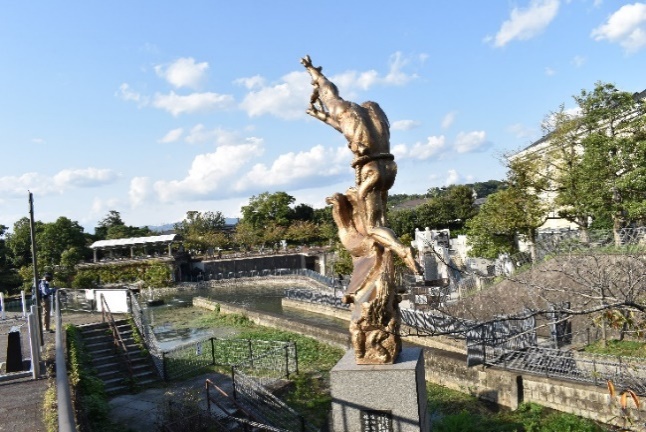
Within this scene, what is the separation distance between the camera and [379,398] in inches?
217

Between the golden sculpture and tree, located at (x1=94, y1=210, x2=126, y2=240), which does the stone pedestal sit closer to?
the golden sculpture

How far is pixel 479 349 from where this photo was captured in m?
12.5

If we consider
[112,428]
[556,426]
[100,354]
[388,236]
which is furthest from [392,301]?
[100,354]

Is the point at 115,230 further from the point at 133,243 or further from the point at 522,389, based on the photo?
the point at 522,389

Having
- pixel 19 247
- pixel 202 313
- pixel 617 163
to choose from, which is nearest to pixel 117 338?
pixel 202 313

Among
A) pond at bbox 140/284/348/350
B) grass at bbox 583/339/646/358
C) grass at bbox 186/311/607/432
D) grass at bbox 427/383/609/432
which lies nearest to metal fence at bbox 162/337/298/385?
grass at bbox 186/311/607/432

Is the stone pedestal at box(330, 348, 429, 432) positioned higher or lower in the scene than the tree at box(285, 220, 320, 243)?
lower

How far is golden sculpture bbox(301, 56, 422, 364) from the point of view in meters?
Answer: 5.81

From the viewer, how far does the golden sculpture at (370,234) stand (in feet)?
19.1

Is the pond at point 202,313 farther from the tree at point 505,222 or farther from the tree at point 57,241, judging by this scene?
the tree at point 57,241

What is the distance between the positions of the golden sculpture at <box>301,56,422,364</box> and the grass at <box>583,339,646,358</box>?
10.3m

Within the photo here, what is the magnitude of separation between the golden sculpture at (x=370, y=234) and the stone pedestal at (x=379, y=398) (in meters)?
0.23

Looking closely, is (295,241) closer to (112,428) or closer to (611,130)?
(611,130)

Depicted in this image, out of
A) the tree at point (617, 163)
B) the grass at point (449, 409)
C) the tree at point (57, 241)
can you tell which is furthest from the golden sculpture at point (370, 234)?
the tree at point (57, 241)
